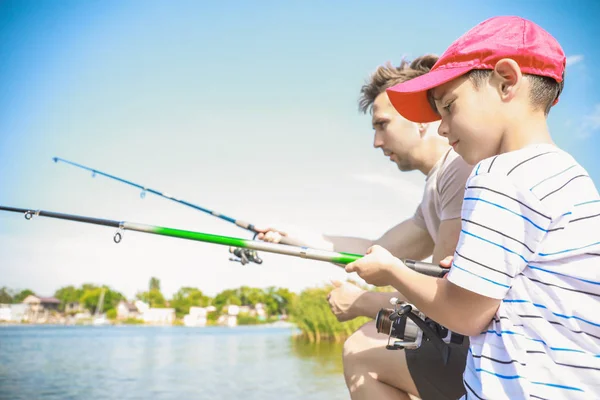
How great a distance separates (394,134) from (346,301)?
94 cm

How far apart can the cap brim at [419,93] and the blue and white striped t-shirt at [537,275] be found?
0.30 metres

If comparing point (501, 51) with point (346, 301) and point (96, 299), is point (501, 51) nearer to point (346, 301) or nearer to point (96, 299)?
point (346, 301)

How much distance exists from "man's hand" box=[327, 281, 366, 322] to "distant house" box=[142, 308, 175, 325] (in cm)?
7152

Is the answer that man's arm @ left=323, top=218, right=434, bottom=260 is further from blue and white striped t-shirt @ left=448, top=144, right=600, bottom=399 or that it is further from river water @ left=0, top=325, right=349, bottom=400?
river water @ left=0, top=325, right=349, bottom=400

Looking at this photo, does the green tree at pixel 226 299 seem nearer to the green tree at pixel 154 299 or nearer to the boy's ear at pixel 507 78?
the green tree at pixel 154 299

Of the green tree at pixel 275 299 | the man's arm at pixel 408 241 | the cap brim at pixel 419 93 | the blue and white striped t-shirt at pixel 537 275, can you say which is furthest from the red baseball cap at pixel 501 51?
the green tree at pixel 275 299

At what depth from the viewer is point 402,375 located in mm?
1614

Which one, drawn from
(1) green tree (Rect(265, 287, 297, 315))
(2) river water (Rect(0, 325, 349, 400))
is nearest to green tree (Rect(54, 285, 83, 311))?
(1) green tree (Rect(265, 287, 297, 315))

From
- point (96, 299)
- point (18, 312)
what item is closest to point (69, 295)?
point (96, 299)

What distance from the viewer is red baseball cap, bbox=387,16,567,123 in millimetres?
1160

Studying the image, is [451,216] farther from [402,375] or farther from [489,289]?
[489,289]

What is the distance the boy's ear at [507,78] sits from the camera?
113 cm

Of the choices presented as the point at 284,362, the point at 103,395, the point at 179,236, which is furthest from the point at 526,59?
the point at 284,362

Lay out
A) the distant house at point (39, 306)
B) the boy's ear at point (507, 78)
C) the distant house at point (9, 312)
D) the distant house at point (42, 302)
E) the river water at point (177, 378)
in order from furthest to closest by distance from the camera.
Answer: the distant house at point (42, 302)
the distant house at point (39, 306)
the river water at point (177, 378)
the distant house at point (9, 312)
the boy's ear at point (507, 78)
